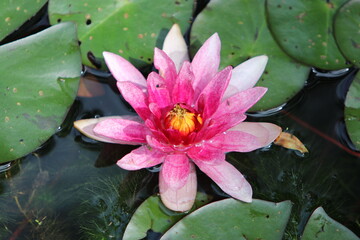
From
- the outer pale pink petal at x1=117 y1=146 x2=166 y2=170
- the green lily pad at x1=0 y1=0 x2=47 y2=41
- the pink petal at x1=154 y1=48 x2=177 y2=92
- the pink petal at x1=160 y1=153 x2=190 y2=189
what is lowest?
the pink petal at x1=160 y1=153 x2=190 y2=189

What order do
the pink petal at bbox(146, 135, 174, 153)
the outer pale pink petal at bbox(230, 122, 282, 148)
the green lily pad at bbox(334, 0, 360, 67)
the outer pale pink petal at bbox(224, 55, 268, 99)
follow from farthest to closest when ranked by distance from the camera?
1. the green lily pad at bbox(334, 0, 360, 67)
2. the outer pale pink petal at bbox(224, 55, 268, 99)
3. the outer pale pink petal at bbox(230, 122, 282, 148)
4. the pink petal at bbox(146, 135, 174, 153)

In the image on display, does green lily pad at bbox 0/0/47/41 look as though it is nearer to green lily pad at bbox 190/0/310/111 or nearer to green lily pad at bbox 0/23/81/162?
green lily pad at bbox 0/23/81/162

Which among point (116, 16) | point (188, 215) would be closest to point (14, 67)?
point (116, 16)

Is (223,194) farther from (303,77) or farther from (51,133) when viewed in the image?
(51,133)

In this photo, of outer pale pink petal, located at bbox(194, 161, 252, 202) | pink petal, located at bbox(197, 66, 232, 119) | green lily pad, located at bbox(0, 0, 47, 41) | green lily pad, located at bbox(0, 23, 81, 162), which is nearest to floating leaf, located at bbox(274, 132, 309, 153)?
outer pale pink petal, located at bbox(194, 161, 252, 202)

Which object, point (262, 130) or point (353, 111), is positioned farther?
point (353, 111)

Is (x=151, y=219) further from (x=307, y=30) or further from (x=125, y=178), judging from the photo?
(x=307, y=30)

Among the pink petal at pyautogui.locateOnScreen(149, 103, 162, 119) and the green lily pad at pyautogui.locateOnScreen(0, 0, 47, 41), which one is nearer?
the pink petal at pyautogui.locateOnScreen(149, 103, 162, 119)

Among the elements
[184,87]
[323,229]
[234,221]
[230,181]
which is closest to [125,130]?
[184,87]
